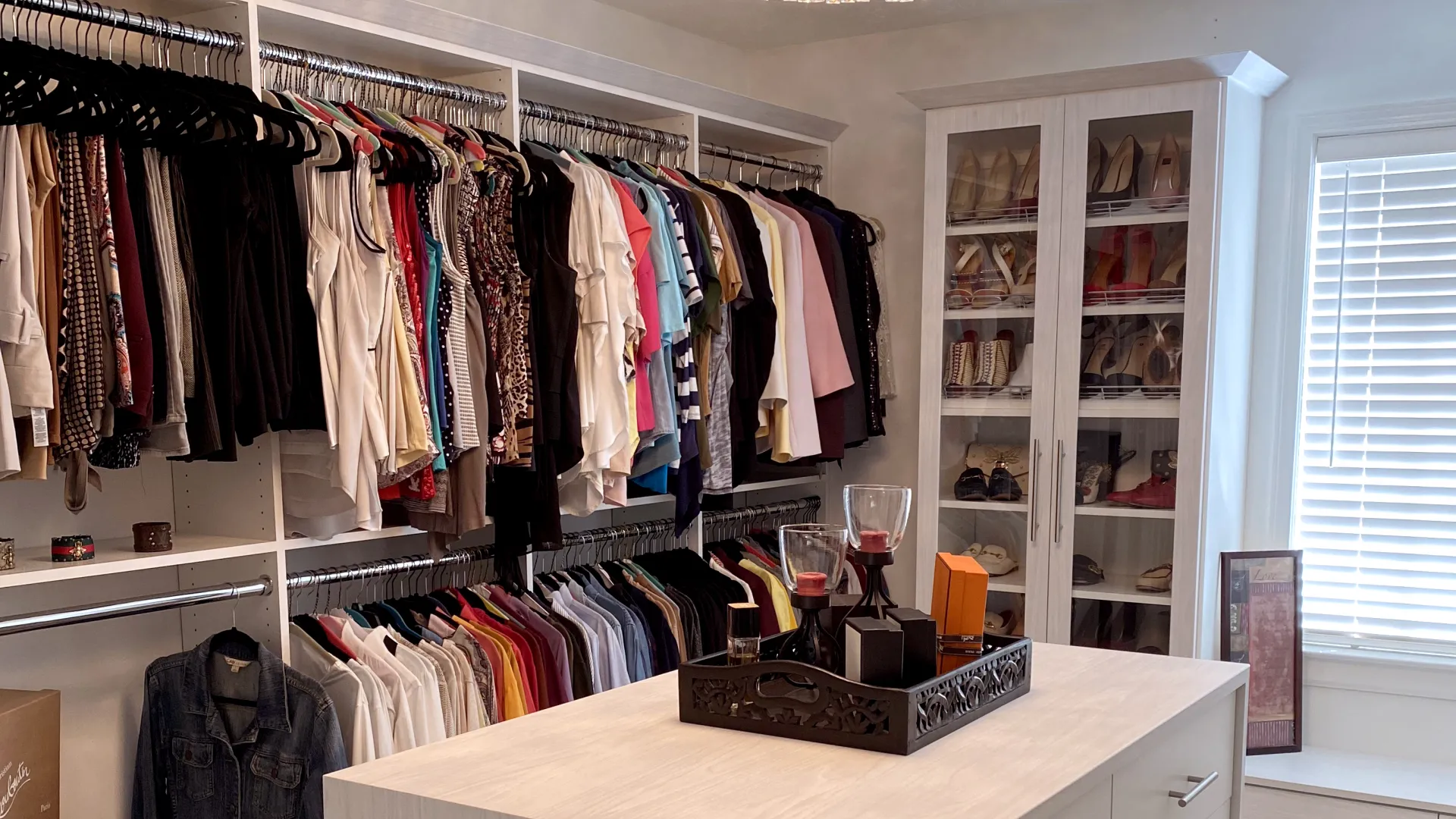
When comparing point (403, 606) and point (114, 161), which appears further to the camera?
point (403, 606)

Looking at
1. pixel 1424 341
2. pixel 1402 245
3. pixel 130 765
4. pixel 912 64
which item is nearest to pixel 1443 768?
pixel 1424 341

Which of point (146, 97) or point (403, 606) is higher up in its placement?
point (146, 97)

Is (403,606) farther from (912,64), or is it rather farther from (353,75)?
(912,64)

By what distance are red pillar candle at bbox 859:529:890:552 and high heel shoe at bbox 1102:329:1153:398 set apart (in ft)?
7.54

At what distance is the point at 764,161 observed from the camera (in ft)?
14.0

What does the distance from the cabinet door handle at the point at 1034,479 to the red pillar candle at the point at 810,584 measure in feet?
7.74

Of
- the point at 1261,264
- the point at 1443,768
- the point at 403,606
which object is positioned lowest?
the point at 1443,768

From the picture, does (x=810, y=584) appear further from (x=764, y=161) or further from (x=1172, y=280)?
(x=764, y=161)

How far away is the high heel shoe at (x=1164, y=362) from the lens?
362cm

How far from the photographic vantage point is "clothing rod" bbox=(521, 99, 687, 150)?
129 inches

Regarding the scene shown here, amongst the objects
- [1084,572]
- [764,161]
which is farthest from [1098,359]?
[764,161]

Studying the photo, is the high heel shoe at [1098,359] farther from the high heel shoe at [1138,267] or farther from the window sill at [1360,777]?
the window sill at [1360,777]

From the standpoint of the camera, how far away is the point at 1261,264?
391cm

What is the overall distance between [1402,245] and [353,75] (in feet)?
10.1
